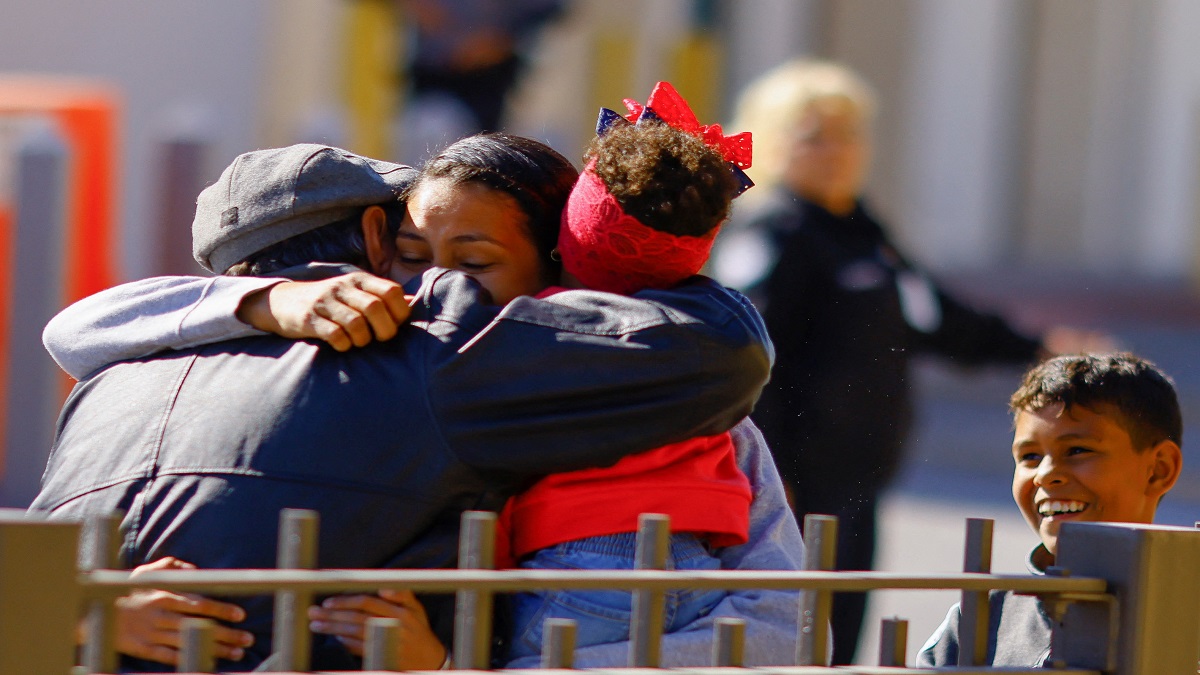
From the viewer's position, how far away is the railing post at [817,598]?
1.60m

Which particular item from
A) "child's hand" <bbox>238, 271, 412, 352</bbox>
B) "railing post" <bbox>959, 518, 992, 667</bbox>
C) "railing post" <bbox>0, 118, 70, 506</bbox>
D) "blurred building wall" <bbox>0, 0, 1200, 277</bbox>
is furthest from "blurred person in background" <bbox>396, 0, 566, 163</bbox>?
"railing post" <bbox>959, 518, 992, 667</bbox>

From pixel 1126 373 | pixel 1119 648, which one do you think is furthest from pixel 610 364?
pixel 1126 373

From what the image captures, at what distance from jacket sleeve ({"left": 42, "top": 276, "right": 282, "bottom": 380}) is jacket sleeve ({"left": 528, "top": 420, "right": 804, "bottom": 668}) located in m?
0.56

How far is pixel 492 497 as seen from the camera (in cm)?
174

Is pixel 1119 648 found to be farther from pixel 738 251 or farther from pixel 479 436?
pixel 738 251

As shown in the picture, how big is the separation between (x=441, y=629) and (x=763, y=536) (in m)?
0.39

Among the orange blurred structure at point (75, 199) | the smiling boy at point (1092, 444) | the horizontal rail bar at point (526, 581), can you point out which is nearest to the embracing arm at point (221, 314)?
the horizontal rail bar at point (526, 581)

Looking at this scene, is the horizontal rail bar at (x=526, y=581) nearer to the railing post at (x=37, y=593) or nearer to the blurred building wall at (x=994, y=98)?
the railing post at (x=37, y=593)

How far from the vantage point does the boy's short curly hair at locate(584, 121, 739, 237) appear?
1.79 m

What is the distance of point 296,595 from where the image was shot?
1.42 m

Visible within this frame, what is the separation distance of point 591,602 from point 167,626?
0.46 meters

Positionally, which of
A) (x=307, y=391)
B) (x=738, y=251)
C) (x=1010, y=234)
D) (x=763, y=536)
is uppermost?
(x=1010, y=234)

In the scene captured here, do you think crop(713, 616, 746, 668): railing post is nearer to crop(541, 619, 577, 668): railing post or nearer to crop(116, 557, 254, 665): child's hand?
crop(541, 619, 577, 668): railing post

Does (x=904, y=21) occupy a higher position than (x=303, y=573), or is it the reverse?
(x=904, y=21)
